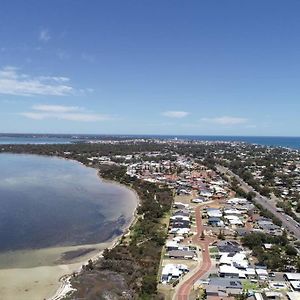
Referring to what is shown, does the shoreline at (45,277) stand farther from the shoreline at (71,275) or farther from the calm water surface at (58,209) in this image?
the calm water surface at (58,209)

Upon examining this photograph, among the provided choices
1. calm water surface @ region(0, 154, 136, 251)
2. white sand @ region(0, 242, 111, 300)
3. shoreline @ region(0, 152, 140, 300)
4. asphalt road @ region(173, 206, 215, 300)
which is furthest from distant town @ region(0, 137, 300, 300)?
calm water surface @ region(0, 154, 136, 251)

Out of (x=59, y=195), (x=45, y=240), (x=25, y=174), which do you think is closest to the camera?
(x=45, y=240)

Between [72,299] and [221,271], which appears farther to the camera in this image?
[221,271]

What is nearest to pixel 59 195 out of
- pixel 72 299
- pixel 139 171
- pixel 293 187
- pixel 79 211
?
pixel 79 211

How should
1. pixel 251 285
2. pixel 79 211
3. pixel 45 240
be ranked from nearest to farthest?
pixel 251 285
pixel 45 240
pixel 79 211

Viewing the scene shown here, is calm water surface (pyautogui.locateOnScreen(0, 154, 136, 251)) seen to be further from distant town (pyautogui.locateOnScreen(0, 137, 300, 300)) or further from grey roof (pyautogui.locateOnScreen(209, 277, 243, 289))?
grey roof (pyautogui.locateOnScreen(209, 277, 243, 289))

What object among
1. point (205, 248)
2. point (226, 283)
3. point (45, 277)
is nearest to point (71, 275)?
point (45, 277)

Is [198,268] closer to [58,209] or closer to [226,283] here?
[226,283]

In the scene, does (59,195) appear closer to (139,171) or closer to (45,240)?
(45,240)
